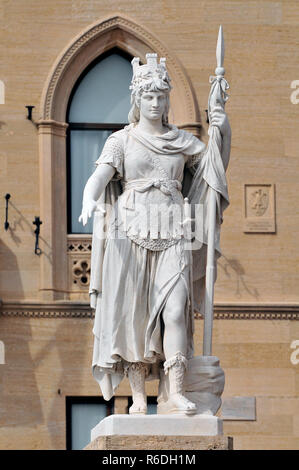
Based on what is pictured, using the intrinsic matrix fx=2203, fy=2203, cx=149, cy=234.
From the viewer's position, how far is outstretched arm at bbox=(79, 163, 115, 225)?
19.4m

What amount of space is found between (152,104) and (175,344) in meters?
2.29

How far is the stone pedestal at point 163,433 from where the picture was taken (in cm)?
1889

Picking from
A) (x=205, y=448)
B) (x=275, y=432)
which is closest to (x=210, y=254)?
(x=205, y=448)

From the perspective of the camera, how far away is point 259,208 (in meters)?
28.0

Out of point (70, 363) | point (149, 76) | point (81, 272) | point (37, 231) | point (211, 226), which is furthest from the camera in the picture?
point (81, 272)

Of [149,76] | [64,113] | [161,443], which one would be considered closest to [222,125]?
[149,76]

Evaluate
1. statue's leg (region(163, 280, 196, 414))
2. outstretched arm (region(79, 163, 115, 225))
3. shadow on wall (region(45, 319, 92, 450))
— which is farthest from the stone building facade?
statue's leg (region(163, 280, 196, 414))

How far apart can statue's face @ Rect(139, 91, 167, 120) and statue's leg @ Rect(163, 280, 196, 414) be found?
5.42ft

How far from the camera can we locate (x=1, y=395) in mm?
27312

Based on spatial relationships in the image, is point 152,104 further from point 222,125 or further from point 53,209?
point 53,209

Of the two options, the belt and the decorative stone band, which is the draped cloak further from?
the decorative stone band

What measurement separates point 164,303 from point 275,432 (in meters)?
7.97

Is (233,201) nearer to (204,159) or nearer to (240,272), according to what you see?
(240,272)

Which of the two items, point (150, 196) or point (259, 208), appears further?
point (259, 208)
